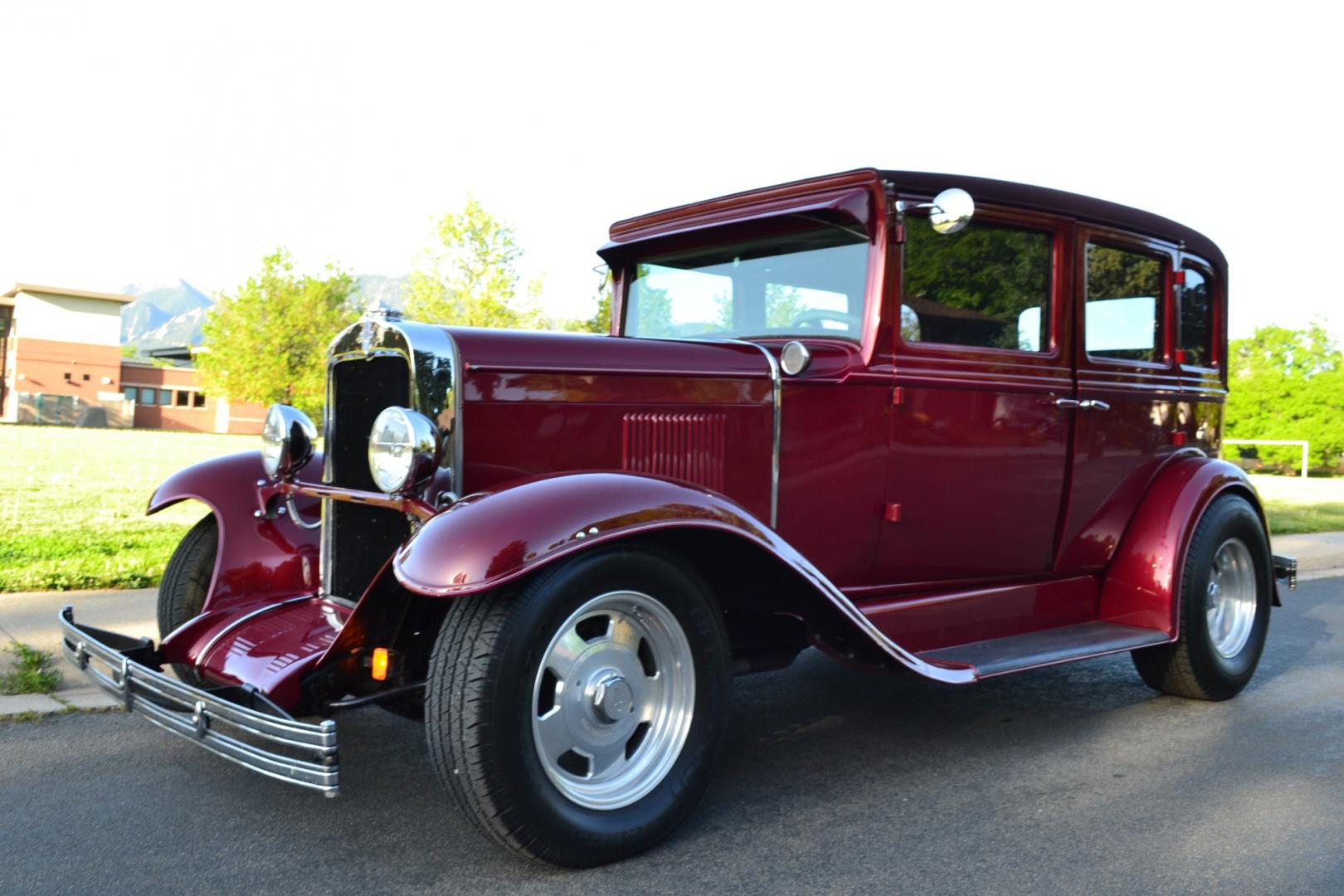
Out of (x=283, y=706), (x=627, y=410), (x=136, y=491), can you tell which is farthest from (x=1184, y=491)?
(x=136, y=491)

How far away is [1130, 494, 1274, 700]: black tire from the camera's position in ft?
14.6

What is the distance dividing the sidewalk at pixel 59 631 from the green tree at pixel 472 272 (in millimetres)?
15696

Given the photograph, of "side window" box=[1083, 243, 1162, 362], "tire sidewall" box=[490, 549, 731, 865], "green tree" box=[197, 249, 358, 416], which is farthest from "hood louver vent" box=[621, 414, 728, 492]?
"green tree" box=[197, 249, 358, 416]

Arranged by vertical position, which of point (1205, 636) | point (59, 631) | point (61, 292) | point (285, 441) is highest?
point (61, 292)

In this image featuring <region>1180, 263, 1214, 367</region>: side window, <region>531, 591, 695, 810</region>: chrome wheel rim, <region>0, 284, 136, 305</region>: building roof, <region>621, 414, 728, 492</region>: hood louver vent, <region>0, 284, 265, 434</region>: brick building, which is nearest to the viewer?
<region>531, 591, 695, 810</region>: chrome wheel rim

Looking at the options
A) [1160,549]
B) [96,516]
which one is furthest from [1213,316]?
[96,516]

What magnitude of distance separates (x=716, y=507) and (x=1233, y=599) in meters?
3.15

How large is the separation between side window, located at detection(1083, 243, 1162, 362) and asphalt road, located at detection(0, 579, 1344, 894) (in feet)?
4.99

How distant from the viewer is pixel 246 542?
3.87 meters

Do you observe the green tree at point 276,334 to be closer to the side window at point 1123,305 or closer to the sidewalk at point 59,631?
the sidewalk at point 59,631

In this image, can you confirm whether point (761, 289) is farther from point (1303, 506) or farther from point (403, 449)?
point (1303, 506)

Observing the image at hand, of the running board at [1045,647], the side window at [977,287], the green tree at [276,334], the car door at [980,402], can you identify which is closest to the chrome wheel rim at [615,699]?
the running board at [1045,647]

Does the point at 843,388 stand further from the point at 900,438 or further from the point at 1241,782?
the point at 1241,782

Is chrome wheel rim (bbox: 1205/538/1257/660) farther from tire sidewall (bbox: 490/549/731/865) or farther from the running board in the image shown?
tire sidewall (bbox: 490/549/731/865)
